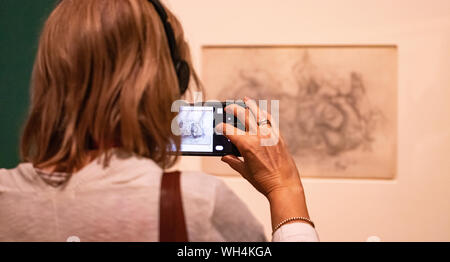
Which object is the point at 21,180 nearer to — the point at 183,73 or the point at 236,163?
the point at 183,73

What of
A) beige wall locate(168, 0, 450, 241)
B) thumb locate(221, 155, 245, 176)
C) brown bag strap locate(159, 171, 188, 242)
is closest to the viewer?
brown bag strap locate(159, 171, 188, 242)

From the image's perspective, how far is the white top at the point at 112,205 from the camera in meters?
0.62

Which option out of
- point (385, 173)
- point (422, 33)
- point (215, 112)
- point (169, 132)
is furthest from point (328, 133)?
point (169, 132)

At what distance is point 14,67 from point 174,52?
65.6 inches

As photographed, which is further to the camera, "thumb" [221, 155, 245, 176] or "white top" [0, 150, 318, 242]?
"thumb" [221, 155, 245, 176]

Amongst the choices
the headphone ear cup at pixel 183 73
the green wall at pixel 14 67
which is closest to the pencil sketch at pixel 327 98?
the green wall at pixel 14 67

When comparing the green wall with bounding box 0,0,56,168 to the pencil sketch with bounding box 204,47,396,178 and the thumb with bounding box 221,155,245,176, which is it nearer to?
the pencil sketch with bounding box 204,47,396,178

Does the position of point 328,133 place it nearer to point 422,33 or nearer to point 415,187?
point 415,187

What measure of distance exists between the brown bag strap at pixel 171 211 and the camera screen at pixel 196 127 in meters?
0.44

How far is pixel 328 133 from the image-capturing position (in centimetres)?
225

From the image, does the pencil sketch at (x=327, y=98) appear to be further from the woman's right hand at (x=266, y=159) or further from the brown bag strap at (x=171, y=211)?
the brown bag strap at (x=171, y=211)

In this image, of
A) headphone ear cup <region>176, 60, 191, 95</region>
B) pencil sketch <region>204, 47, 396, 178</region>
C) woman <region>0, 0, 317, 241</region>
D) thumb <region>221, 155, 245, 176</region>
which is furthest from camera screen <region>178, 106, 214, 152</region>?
pencil sketch <region>204, 47, 396, 178</region>

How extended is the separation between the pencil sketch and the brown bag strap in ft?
5.54

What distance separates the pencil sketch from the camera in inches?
87.3
